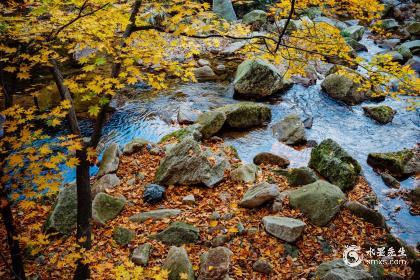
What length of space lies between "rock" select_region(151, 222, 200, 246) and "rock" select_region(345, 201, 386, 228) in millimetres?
3790

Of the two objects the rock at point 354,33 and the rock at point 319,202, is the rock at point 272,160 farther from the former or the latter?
the rock at point 354,33

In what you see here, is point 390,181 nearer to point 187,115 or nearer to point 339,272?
point 339,272

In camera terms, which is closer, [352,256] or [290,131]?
[352,256]

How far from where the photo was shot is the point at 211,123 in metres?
11.0

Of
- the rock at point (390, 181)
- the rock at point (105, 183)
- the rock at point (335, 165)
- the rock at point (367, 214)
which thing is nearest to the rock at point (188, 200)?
the rock at point (105, 183)

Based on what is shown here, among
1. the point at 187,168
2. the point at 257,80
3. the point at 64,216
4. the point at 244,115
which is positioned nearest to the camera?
the point at 64,216

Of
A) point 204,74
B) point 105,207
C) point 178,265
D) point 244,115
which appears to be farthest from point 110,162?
point 204,74

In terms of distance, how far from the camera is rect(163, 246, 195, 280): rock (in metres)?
5.53

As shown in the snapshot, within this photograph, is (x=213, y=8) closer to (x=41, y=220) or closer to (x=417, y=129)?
(x=417, y=129)

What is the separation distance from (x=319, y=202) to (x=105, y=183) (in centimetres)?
537

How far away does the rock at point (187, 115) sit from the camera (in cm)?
1212

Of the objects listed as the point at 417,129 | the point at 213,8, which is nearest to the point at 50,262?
the point at 417,129

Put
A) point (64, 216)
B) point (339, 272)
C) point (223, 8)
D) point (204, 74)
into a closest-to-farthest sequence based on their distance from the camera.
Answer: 1. point (339, 272)
2. point (64, 216)
3. point (204, 74)
4. point (223, 8)

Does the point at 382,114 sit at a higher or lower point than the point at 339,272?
lower
